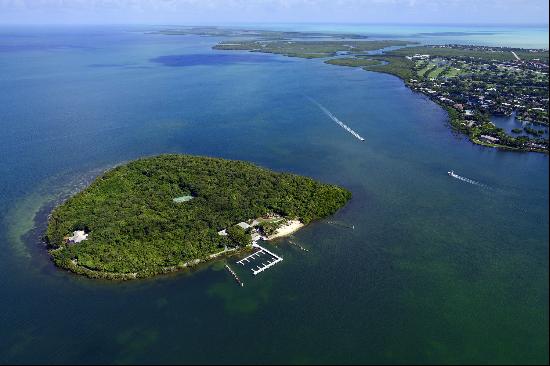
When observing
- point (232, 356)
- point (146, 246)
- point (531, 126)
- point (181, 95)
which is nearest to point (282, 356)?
point (232, 356)

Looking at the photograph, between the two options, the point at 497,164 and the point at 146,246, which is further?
the point at 497,164

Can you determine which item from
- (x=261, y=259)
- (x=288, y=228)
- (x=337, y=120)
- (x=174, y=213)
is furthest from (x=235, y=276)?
(x=337, y=120)

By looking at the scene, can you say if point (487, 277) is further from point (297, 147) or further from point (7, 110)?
point (7, 110)

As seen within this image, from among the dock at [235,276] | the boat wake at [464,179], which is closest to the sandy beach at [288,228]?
the dock at [235,276]

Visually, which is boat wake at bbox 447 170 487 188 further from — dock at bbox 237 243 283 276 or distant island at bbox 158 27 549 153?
dock at bbox 237 243 283 276

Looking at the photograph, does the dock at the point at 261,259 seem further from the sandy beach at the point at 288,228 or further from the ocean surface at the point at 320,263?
the sandy beach at the point at 288,228

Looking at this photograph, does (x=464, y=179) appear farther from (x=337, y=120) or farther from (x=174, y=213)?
(x=174, y=213)

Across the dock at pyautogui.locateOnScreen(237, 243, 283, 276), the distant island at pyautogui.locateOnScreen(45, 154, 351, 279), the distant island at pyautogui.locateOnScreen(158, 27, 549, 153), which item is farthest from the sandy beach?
the distant island at pyautogui.locateOnScreen(158, 27, 549, 153)
